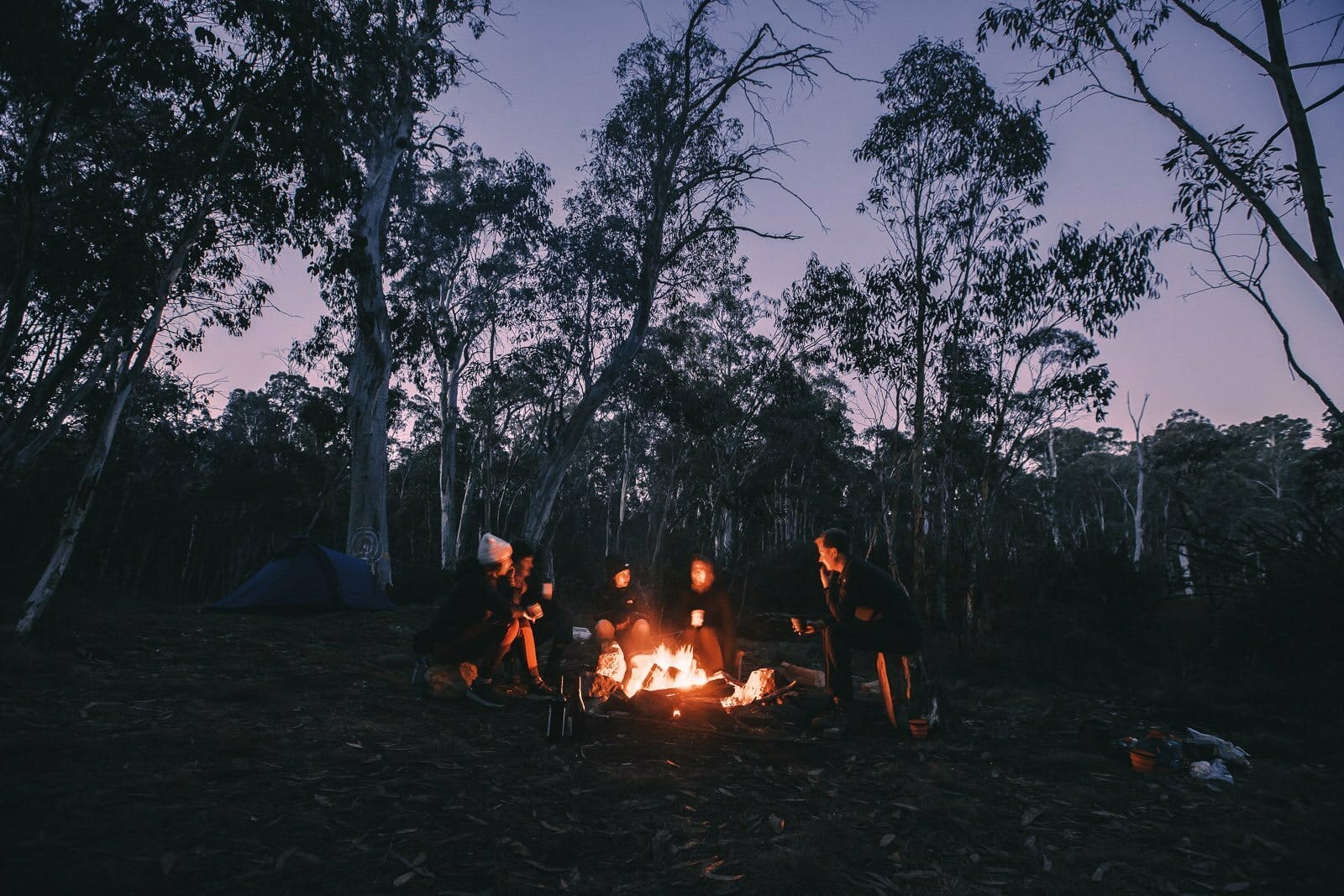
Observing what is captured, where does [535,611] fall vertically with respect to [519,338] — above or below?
below

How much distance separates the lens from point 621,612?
6.80 meters

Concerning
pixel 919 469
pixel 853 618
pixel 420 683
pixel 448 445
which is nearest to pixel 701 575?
pixel 853 618

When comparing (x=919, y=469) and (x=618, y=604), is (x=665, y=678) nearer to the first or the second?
(x=618, y=604)

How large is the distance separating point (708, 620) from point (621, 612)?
3.71 feet

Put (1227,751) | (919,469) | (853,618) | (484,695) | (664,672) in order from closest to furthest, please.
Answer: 1. (1227,751)
2. (853,618)
3. (484,695)
4. (664,672)
5. (919,469)

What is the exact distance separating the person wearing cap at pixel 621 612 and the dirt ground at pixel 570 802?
148cm

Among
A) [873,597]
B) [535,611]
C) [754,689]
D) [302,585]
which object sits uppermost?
[873,597]

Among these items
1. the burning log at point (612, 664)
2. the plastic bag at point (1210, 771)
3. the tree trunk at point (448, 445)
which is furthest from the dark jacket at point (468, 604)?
the tree trunk at point (448, 445)

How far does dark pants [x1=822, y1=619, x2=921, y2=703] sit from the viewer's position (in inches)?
193

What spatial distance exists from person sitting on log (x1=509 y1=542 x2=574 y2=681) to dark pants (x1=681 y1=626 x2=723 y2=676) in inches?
48.7

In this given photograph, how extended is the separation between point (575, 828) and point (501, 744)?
149cm

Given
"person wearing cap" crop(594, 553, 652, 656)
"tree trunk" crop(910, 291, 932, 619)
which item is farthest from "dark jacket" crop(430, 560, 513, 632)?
"tree trunk" crop(910, 291, 932, 619)

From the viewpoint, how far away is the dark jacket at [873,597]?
16.4 ft

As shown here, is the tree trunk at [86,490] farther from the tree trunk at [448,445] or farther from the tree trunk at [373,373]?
the tree trunk at [448,445]
